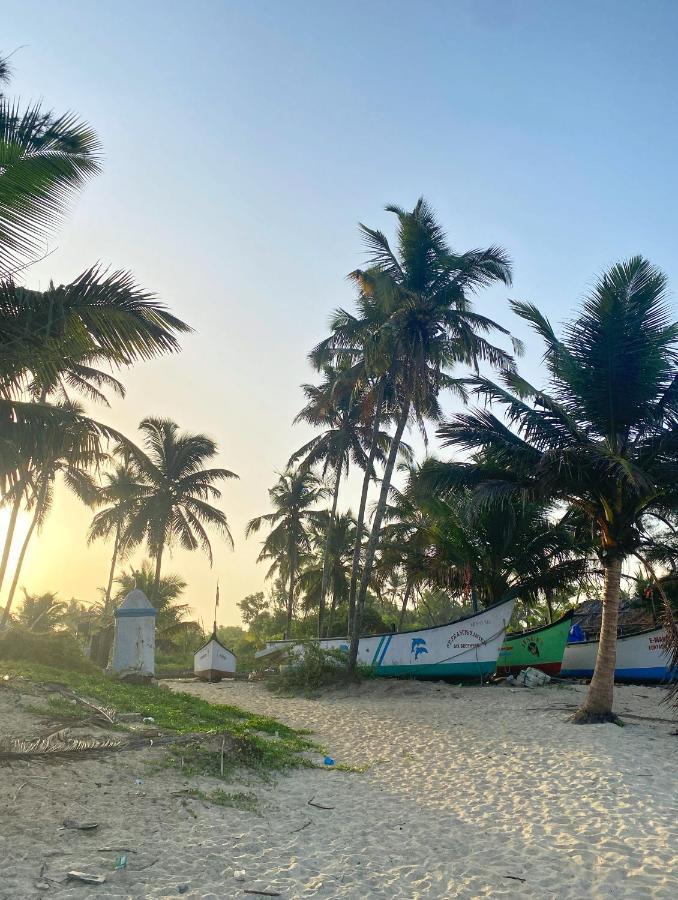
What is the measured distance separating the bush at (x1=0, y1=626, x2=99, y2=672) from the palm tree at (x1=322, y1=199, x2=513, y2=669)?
7661mm

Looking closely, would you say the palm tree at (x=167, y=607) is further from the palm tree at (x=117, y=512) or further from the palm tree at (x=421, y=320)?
the palm tree at (x=421, y=320)

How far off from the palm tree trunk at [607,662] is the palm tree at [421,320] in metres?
7.80

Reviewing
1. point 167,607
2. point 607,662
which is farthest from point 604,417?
point 167,607

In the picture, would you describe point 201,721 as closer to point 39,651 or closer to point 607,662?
point 607,662

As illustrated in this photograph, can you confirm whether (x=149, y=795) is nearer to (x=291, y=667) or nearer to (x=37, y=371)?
(x=37, y=371)

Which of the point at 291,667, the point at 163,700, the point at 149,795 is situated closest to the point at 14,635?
the point at 163,700

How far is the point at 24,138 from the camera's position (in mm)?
5637

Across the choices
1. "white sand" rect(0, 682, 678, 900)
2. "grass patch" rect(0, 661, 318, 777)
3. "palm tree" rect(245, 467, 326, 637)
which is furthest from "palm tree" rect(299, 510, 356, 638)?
"white sand" rect(0, 682, 678, 900)

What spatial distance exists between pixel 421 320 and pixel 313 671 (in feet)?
36.4

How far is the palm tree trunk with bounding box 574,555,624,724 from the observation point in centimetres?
1080

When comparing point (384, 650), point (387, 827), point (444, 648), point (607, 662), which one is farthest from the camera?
point (384, 650)

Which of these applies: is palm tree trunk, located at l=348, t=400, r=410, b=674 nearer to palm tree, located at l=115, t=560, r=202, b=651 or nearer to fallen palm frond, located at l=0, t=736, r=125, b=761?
fallen palm frond, located at l=0, t=736, r=125, b=761

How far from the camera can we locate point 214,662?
21641 mm

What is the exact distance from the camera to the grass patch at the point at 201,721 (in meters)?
7.94
